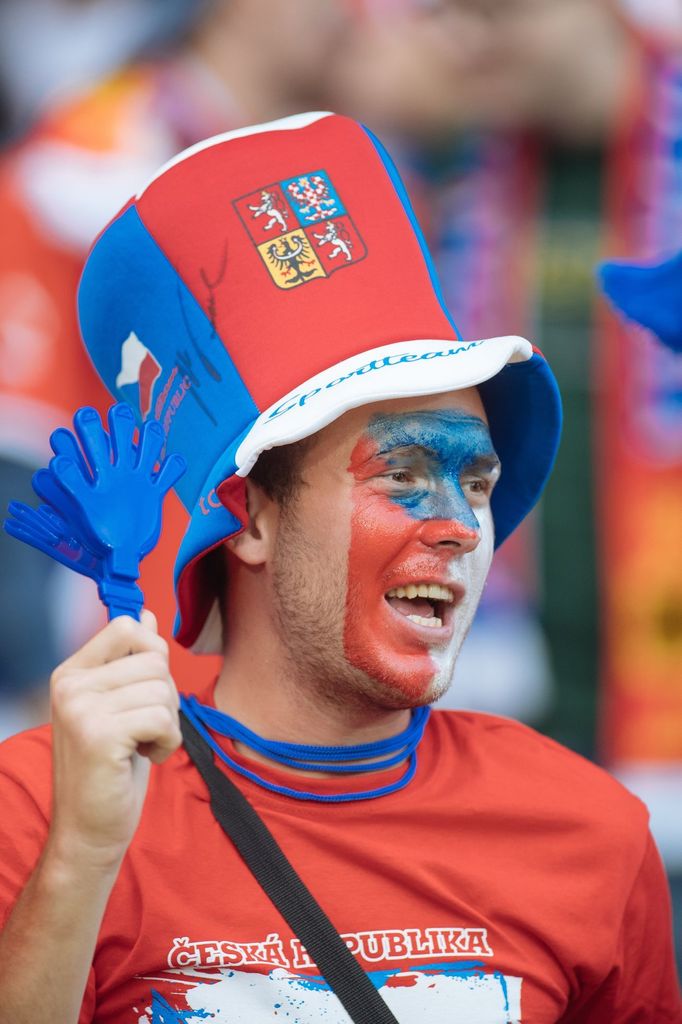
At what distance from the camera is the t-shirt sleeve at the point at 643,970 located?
107 inches

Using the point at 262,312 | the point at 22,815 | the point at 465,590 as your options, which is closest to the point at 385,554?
the point at 465,590

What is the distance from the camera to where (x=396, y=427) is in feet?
8.51

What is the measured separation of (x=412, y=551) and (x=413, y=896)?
1.67ft

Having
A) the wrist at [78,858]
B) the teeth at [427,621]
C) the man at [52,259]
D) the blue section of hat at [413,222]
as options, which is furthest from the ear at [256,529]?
the man at [52,259]

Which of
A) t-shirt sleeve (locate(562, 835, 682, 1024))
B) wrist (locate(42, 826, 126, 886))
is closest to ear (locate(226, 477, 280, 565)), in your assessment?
wrist (locate(42, 826, 126, 886))

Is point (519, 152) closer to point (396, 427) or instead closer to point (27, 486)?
point (27, 486)

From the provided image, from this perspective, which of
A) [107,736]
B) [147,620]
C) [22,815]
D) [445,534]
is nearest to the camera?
[107,736]

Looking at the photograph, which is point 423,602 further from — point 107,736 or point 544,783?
point 107,736

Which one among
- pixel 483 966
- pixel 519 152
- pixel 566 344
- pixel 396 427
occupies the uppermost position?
pixel 519 152

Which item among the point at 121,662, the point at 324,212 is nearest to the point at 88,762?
the point at 121,662

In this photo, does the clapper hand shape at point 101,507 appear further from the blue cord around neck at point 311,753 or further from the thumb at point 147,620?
the blue cord around neck at point 311,753

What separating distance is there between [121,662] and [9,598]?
2554 mm

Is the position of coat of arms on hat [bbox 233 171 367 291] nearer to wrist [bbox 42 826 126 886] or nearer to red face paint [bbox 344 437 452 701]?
red face paint [bbox 344 437 452 701]

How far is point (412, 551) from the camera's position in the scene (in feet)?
8.38
